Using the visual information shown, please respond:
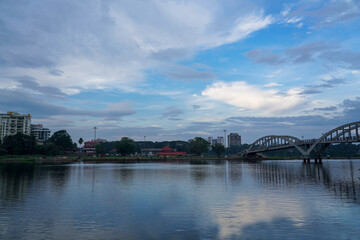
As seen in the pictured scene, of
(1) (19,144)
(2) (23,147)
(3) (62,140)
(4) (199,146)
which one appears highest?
→ (3) (62,140)

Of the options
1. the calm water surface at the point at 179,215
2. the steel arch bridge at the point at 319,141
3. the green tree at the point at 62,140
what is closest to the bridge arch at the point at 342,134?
the steel arch bridge at the point at 319,141

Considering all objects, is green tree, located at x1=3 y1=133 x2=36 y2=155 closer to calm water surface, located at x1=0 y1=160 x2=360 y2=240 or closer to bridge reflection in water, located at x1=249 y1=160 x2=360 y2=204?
calm water surface, located at x1=0 y1=160 x2=360 y2=240

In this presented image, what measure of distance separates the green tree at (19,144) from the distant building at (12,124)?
196ft

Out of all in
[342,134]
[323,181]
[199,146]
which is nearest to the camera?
[323,181]

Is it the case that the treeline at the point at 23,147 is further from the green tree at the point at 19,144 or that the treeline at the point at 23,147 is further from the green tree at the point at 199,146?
the green tree at the point at 199,146

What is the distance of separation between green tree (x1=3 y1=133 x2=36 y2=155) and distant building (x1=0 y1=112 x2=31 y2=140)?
5982 centimetres

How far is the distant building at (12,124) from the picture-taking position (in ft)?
538

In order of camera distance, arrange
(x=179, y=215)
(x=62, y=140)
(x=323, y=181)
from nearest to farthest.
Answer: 1. (x=179, y=215)
2. (x=323, y=181)
3. (x=62, y=140)

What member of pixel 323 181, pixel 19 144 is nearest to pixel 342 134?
pixel 323 181

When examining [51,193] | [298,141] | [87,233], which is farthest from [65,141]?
[87,233]

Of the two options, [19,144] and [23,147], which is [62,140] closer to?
[23,147]

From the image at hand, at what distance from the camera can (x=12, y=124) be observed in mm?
165875

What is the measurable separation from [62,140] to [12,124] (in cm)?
4153

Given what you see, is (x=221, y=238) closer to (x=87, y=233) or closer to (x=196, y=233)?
(x=196, y=233)
